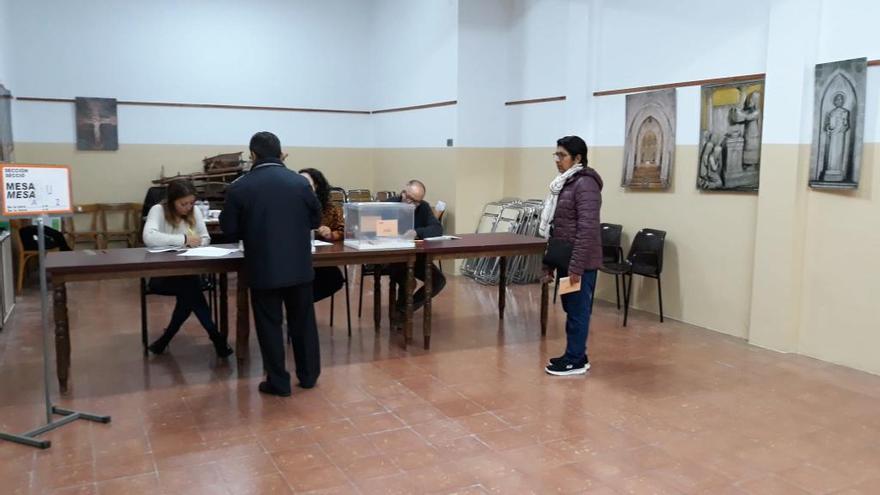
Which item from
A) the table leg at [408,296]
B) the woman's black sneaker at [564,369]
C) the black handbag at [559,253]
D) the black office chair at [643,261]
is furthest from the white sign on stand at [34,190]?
the black office chair at [643,261]

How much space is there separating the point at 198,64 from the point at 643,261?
21.7 ft

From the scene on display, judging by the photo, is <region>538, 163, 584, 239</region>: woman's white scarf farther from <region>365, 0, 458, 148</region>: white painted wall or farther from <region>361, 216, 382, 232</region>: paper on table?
<region>365, 0, 458, 148</region>: white painted wall

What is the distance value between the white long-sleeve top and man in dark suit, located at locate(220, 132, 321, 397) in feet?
3.09

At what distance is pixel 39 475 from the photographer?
10.7 ft

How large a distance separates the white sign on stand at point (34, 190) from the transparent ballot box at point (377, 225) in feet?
6.32

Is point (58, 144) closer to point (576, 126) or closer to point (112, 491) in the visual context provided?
point (576, 126)

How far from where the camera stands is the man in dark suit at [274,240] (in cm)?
410

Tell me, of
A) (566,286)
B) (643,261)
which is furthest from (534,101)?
(566,286)

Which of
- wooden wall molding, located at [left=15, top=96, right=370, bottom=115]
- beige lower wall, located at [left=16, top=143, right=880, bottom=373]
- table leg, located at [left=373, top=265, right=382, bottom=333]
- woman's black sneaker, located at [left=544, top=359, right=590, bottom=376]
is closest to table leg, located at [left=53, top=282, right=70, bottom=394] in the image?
table leg, located at [left=373, top=265, right=382, bottom=333]

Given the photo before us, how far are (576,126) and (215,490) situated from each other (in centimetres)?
550

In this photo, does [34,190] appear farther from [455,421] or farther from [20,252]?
[20,252]

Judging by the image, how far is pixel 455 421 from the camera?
399 cm

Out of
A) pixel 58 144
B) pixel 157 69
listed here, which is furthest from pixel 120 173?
pixel 157 69

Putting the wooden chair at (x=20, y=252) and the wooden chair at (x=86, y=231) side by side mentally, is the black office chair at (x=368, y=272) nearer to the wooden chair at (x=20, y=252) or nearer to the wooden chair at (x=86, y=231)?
the wooden chair at (x=20, y=252)
